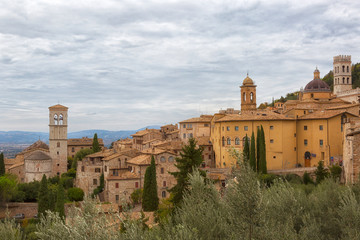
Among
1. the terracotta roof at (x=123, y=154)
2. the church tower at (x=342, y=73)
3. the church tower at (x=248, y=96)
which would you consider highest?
the church tower at (x=342, y=73)

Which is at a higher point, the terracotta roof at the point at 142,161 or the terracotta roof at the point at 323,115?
the terracotta roof at the point at 323,115

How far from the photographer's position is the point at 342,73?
277 ft

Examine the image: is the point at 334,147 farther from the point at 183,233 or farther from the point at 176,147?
the point at 183,233

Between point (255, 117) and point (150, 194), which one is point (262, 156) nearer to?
point (255, 117)

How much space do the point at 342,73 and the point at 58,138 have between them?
68.7m

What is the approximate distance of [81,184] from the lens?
148 ft

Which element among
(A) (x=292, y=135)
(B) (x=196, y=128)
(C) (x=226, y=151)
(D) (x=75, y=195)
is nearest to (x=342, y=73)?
(B) (x=196, y=128)

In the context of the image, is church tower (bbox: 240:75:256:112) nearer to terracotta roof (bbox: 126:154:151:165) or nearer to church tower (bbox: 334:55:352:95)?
terracotta roof (bbox: 126:154:151:165)

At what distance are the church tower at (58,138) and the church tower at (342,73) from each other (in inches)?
2575

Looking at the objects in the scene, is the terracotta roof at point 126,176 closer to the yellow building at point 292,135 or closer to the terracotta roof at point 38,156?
the yellow building at point 292,135

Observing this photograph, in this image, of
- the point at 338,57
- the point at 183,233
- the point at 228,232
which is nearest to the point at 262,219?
the point at 228,232

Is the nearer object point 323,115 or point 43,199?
point 43,199

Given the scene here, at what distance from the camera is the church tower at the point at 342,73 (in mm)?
84125

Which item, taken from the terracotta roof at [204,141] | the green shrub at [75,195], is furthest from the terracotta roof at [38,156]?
the terracotta roof at [204,141]
